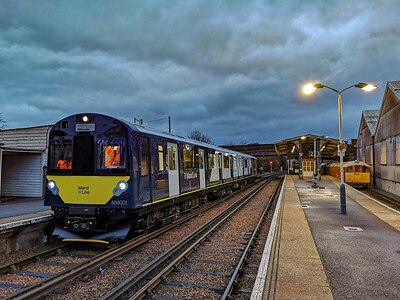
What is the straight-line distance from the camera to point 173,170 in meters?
11.5

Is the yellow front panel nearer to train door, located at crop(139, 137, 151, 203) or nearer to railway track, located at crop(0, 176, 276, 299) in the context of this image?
train door, located at crop(139, 137, 151, 203)

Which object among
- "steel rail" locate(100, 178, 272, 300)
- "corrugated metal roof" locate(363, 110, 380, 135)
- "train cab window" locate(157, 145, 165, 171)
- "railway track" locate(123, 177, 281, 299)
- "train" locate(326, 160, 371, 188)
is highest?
"corrugated metal roof" locate(363, 110, 380, 135)

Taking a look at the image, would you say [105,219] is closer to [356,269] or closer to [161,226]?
[161,226]

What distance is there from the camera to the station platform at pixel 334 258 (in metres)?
5.33

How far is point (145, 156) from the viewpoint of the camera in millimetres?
9328

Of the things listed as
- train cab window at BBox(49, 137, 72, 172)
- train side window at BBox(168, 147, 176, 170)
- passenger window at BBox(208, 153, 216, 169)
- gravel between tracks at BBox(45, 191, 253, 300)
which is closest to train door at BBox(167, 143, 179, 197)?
train side window at BBox(168, 147, 176, 170)

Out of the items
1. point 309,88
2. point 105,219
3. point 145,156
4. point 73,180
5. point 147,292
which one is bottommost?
point 147,292

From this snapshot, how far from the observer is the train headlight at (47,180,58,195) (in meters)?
8.68

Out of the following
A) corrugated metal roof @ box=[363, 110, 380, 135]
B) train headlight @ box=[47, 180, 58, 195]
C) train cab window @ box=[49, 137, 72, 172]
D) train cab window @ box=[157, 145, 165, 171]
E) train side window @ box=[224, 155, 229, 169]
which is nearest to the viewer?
train headlight @ box=[47, 180, 58, 195]

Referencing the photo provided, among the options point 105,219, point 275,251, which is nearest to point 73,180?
point 105,219

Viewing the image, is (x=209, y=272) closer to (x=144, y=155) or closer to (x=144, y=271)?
(x=144, y=271)

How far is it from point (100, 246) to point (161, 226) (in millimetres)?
2549

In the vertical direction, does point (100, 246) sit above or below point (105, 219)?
below

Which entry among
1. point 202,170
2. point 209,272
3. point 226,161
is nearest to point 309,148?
point 226,161
